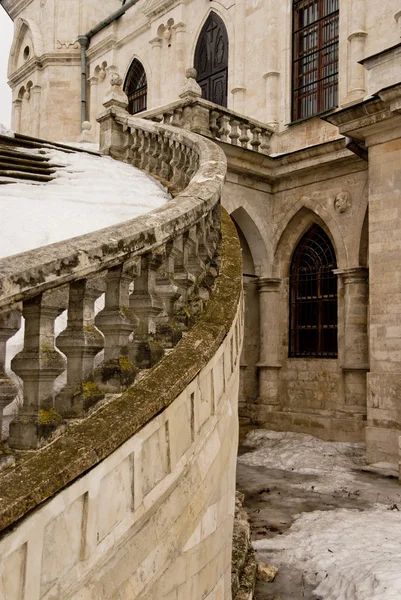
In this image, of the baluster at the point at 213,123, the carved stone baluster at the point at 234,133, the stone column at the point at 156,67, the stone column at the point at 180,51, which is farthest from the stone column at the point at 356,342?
the stone column at the point at 156,67

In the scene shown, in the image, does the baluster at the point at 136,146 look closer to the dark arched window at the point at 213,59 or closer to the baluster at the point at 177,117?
the baluster at the point at 177,117

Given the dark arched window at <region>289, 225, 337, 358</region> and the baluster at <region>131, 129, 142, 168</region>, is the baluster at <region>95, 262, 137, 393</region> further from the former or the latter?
the dark arched window at <region>289, 225, 337, 358</region>

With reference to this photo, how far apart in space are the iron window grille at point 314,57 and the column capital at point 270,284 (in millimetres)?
3696

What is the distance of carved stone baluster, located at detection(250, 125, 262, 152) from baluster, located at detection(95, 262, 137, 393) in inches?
440

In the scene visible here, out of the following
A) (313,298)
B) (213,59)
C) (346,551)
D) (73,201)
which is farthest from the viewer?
(213,59)

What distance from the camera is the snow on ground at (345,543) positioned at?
4.86 meters

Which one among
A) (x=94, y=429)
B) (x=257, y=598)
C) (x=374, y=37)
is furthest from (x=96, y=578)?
(x=374, y=37)

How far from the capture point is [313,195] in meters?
13.4

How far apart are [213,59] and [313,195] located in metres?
5.50

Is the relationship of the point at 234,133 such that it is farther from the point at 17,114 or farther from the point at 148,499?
the point at 17,114

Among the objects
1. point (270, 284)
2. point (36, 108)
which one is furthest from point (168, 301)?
point (36, 108)

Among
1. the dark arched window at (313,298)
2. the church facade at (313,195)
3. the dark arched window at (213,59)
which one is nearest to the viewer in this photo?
the church facade at (313,195)

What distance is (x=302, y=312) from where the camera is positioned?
13.9 metres

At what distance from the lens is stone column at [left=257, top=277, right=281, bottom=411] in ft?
45.3
